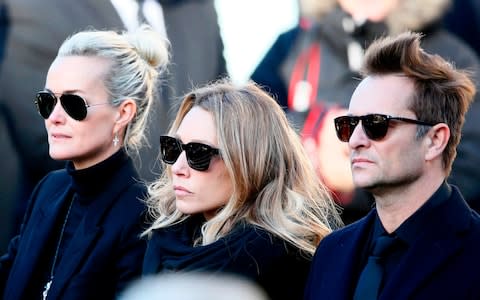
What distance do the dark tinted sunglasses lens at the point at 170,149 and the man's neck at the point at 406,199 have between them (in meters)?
0.77

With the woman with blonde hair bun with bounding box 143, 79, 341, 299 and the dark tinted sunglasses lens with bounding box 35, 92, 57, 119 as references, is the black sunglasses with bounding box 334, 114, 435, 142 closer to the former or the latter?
the woman with blonde hair bun with bounding box 143, 79, 341, 299

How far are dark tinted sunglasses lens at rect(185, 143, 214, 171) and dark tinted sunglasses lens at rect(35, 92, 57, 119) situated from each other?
2.25ft

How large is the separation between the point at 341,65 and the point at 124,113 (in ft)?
3.60

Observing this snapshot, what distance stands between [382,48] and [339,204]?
1277 mm

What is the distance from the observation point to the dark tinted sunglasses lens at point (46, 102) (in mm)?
4035

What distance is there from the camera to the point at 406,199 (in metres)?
3.25

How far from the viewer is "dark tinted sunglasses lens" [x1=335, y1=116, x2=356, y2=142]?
3.34 m

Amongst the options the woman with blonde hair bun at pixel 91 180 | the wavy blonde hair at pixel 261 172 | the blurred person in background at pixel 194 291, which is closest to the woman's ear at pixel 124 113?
the woman with blonde hair bun at pixel 91 180

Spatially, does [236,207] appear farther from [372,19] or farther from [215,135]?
[372,19]

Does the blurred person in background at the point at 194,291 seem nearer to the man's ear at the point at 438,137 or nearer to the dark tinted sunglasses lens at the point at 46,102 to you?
the man's ear at the point at 438,137

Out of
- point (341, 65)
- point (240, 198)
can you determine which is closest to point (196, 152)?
point (240, 198)

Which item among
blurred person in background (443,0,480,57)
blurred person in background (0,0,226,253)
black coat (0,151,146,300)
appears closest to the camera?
black coat (0,151,146,300)

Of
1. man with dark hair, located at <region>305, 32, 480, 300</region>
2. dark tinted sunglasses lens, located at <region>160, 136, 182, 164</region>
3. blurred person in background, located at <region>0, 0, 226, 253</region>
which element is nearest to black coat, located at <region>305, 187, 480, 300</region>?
man with dark hair, located at <region>305, 32, 480, 300</region>

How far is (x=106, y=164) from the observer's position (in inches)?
158
